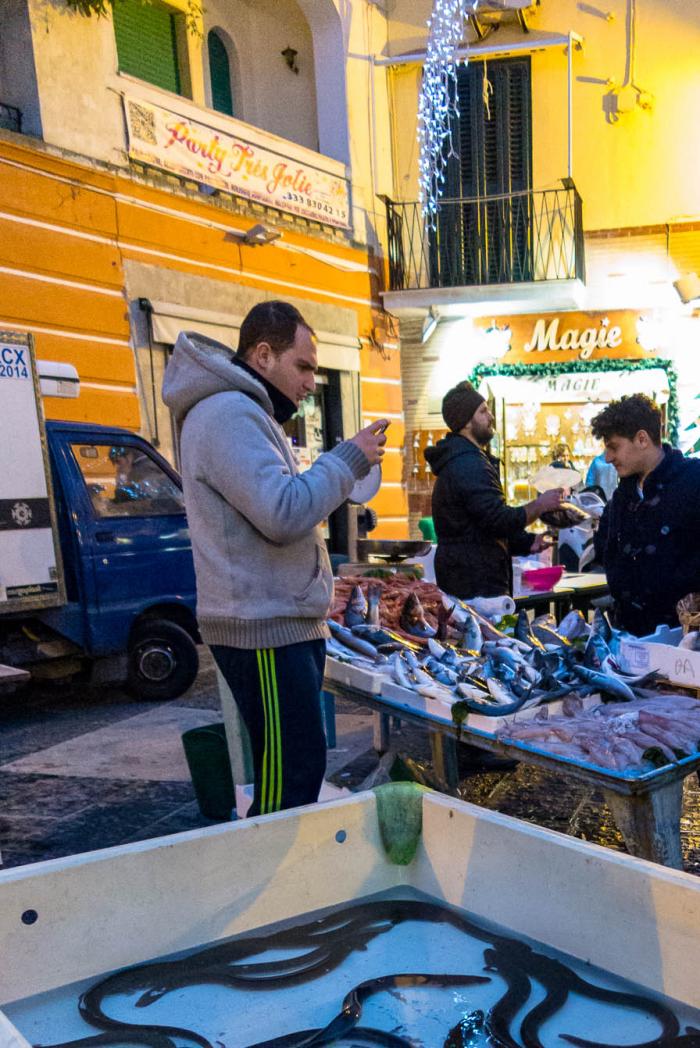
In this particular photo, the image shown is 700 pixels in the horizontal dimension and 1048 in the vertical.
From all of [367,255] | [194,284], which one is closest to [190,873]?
[194,284]

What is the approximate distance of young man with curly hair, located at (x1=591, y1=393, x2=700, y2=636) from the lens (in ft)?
13.6

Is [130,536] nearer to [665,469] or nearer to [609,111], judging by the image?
[665,469]

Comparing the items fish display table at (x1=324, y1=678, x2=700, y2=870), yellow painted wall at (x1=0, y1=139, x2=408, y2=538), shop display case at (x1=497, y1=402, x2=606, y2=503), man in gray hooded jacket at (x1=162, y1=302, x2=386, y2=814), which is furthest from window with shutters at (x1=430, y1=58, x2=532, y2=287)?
fish display table at (x1=324, y1=678, x2=700, y2=870)

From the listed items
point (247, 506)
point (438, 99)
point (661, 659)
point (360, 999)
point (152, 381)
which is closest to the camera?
point (360, 999)

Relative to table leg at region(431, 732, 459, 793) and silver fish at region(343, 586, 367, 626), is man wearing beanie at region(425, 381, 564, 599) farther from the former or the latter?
table leg at region(431, 732, 459, 793)

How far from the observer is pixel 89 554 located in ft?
22.9

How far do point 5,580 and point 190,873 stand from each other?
5.35m

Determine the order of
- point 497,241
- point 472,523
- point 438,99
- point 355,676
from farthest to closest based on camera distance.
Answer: point 497,241, point 438,99, point 472,523, point 355,676

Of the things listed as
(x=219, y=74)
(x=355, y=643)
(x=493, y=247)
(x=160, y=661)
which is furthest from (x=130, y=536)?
(x=493, y=247)

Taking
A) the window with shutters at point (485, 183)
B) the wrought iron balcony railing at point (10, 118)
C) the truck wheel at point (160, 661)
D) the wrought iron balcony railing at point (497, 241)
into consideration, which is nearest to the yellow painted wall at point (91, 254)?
the wrought iron balcony railing at point (10, 118)

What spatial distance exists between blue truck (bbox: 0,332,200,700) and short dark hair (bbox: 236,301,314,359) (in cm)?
431

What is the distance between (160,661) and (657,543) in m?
4.51

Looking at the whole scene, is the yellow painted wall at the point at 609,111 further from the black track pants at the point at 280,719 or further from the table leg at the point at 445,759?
the black track pants at the point at 280,719

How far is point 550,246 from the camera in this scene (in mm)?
15156
